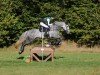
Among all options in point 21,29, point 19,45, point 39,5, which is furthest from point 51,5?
point 19,45

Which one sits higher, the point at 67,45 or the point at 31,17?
the point at 31,17

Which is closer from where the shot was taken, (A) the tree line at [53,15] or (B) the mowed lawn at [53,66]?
(B) the mowed lawn at [53,66]

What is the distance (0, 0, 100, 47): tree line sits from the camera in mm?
23578

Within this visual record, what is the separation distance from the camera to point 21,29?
24031 mm

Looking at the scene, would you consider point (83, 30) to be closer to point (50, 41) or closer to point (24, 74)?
point (50, 41)

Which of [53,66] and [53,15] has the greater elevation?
[53,15]

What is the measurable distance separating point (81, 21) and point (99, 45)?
1.75 meters

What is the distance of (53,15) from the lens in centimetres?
2377

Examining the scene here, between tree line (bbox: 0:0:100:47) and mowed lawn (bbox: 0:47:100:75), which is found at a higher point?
tree line (bbox: 0:0:100:47)

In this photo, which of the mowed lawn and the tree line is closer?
the mowed lawn

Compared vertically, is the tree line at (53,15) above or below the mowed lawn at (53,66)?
above

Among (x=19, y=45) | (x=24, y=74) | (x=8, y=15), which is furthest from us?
(x=8, y=15)

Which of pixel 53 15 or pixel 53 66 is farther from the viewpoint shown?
pixel 53 15

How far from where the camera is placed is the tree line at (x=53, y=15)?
23578 mm
